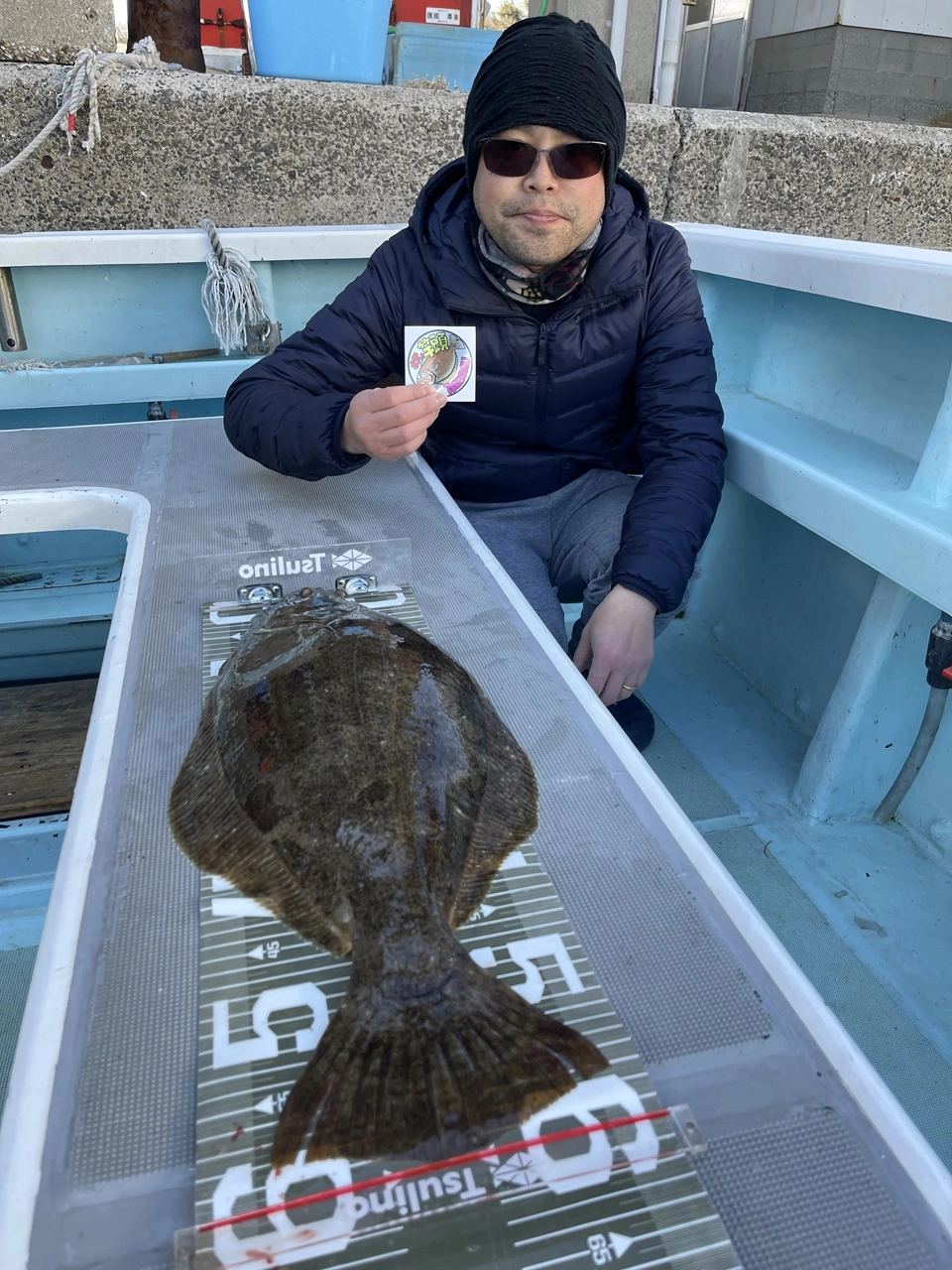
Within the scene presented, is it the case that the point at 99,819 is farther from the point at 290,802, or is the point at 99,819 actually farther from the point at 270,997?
the point at 270,997

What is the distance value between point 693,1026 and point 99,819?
0.85 metres

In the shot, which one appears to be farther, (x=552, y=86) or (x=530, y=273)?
(x=530, y=273)

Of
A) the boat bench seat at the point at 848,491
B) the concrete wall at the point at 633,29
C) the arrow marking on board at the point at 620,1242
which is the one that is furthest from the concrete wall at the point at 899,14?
the arrow marking on board at the point at 620,1242

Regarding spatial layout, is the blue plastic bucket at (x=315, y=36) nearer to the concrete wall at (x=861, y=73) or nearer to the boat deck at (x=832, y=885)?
the boat deck at (x=832, y=885)

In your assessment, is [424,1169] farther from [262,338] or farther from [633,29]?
[633,29]

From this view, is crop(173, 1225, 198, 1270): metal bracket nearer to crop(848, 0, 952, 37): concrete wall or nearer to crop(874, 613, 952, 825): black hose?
crop(874, 613, 952, 825): black hose

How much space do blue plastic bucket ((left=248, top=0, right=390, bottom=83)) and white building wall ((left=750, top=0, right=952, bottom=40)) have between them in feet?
22.9

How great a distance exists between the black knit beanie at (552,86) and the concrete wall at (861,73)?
9186 mm

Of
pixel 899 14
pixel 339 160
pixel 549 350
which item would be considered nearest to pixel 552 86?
pixel 549 350

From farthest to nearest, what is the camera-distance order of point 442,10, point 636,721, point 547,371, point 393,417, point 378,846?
point 442,10 < point 636,721 < point 547,371 < point 393,417 < point 378,846

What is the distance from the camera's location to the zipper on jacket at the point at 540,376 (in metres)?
2.35

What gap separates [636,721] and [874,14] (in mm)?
10320

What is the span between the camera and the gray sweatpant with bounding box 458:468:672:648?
2447 mm

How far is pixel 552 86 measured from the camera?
6.58 feet
